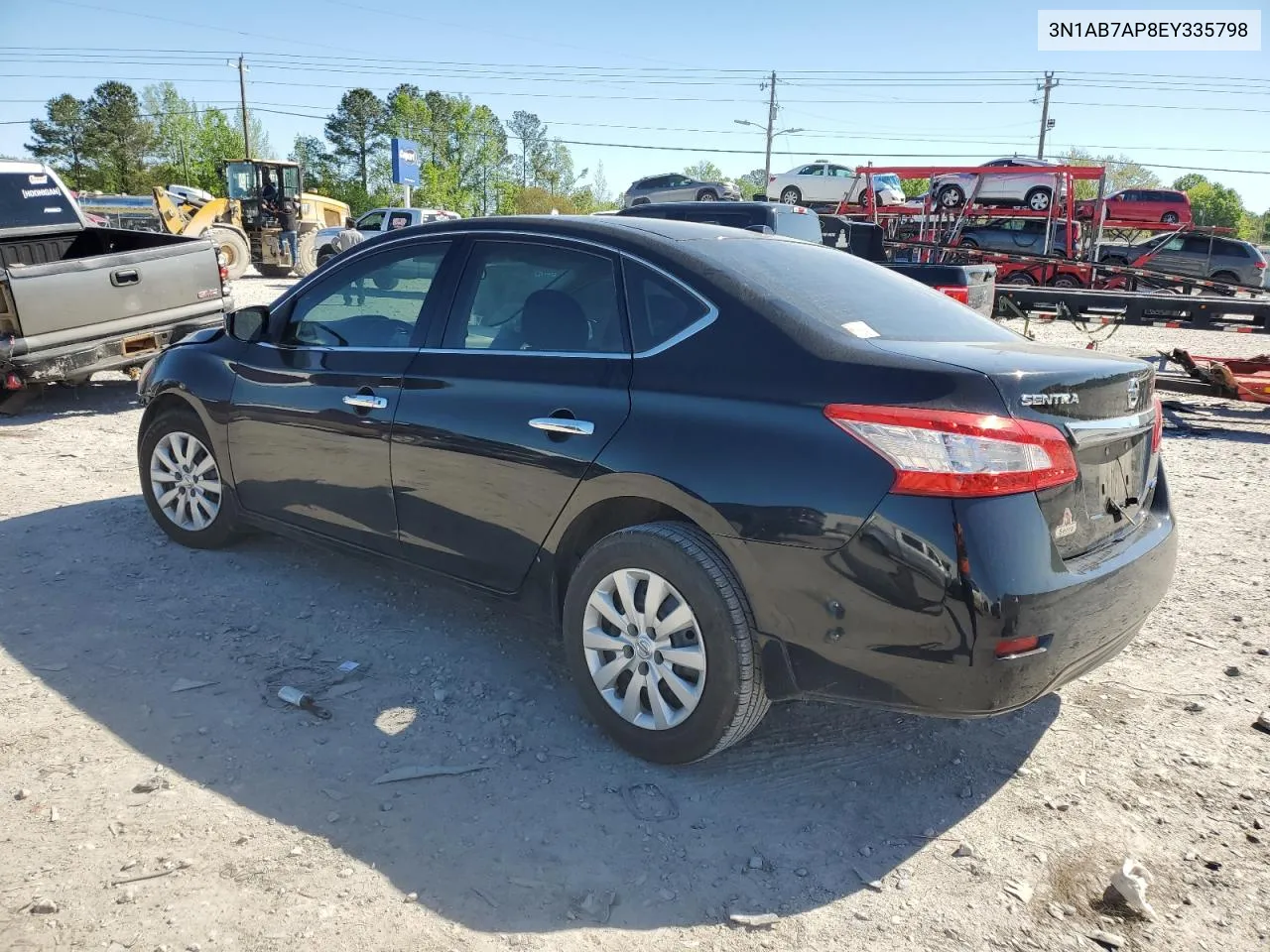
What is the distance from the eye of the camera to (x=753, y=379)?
108 inches

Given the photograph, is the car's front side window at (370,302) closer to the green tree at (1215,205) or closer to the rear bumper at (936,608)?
the rear bumper at (936,608)

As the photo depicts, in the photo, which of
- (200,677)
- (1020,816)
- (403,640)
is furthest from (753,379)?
(200,677)

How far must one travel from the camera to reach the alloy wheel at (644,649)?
286 centimetres

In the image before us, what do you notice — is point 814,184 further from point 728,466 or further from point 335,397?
point 728,466

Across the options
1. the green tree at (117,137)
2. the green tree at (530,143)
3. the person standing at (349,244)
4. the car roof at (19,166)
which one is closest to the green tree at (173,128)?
the green tree at (117,137)

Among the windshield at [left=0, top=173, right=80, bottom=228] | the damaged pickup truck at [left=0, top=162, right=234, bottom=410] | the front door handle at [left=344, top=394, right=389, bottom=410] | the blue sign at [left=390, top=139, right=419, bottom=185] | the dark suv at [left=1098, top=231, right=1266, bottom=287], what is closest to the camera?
the front door handle at [left=344, top=394, right=389, bottom=410]

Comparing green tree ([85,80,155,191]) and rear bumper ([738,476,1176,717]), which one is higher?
green tree ([85,80,155,191])

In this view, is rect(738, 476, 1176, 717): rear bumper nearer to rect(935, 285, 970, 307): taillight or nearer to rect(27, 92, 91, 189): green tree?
rect(935, 285, 970, 307): taillight

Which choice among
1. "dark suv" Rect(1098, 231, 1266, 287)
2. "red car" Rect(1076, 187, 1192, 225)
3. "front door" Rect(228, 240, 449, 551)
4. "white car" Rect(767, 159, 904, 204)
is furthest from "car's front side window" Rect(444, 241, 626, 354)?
"red car" Rect(1076, 187, 1192, 225)

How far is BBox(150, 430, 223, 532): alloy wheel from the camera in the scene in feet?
15.4

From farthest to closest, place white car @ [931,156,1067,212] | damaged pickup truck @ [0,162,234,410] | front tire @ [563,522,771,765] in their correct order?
white car @ [931,156,1067,212] → damaged pickup truck @ [0,162,234,410] → front tire @ [563,522,771,765]

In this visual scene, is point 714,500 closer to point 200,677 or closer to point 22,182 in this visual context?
point 200,677

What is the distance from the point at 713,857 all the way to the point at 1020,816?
0.97 meters

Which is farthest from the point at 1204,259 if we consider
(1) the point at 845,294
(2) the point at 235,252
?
(1) the point at 845,294
